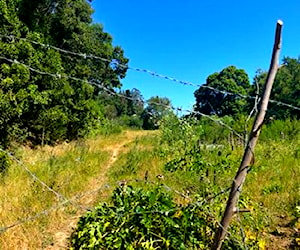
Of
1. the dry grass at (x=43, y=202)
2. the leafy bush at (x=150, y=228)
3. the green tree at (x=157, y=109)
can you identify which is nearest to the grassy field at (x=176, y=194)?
the dry grass at (x=43, y=202)

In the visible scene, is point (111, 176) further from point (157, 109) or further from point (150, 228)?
point (157, 109)

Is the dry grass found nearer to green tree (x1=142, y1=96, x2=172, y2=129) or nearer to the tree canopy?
green tree (x1=142, y1=96, x2=172, y2=129)

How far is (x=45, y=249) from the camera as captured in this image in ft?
10.9

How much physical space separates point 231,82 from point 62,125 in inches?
1410

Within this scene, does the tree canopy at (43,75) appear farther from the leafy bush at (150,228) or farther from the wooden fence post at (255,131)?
the wooden fence post at (255,131)

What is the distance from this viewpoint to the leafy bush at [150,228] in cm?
270

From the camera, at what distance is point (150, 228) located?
278 cm

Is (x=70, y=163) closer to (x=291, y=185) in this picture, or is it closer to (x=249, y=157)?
(x=291, y=185)

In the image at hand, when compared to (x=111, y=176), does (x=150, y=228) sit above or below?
below

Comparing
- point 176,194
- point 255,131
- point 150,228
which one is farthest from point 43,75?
point 255,131

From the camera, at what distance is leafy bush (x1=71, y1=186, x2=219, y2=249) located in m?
2.70

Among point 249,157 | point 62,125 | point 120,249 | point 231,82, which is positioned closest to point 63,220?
point 120,249

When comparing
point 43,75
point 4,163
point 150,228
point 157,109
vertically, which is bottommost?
point 4,163

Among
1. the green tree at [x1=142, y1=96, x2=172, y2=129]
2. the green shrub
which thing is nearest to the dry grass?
the green shrub
